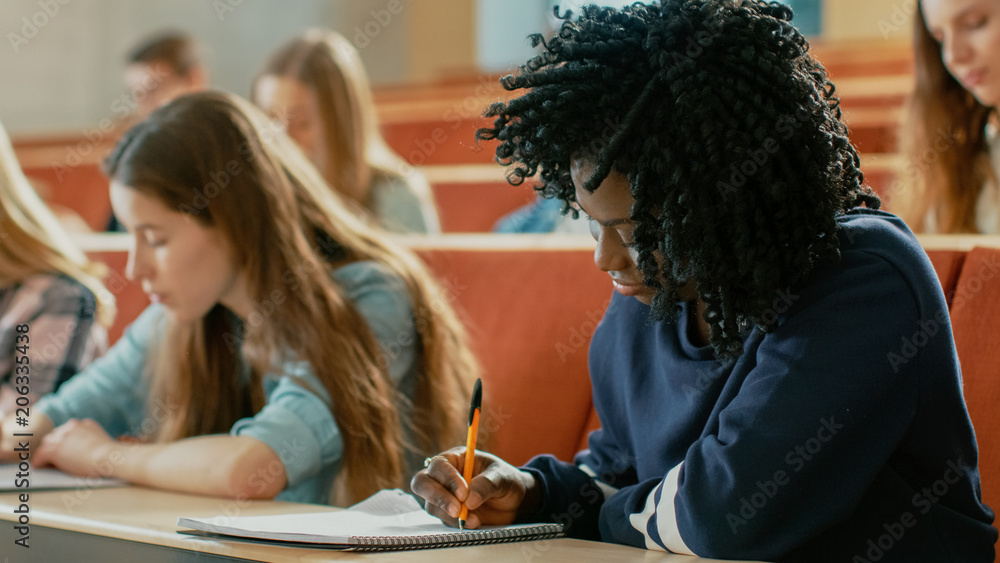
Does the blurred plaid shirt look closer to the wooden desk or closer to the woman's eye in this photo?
the wooden desk

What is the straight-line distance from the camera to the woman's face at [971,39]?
1.66 metres

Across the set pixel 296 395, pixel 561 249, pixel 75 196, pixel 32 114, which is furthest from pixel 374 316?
pixel 32 114

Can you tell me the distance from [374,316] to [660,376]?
484 millimetres

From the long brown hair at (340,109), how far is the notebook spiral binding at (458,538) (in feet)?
5.51

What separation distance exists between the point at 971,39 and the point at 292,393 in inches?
51.0

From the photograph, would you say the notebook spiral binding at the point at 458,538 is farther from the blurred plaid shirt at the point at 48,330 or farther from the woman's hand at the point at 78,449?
the blurred plaid shirt at the point at 48,330

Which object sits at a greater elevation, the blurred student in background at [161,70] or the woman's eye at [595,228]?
the woman's eye at [595,228]

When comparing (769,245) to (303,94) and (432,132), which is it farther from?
(432,132)

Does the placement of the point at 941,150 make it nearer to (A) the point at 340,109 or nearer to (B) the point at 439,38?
(A) the point at 340,109

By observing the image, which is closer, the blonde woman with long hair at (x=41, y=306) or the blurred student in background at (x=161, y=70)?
the blonde woman with long hair at (x=41, y=306)

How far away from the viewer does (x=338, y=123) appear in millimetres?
2535

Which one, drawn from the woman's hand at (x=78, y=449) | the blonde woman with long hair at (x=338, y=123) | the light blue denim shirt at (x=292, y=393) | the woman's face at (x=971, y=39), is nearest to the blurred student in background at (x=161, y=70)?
the blonde woman with long hair at (x=338, y=123)

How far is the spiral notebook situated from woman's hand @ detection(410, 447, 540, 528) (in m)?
0.02

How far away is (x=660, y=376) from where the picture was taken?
965 mm
